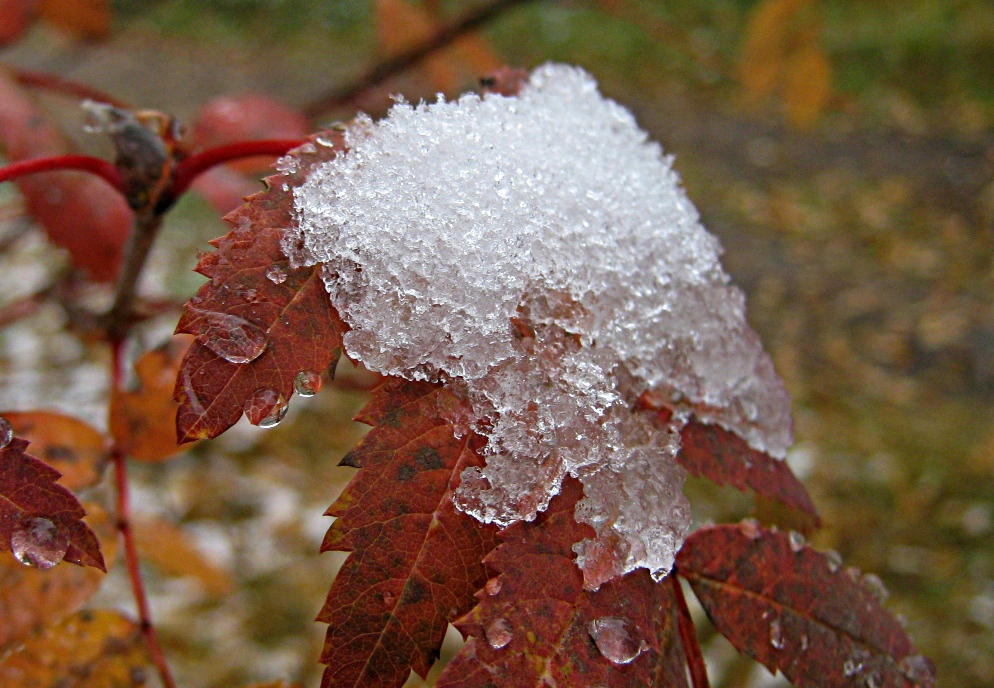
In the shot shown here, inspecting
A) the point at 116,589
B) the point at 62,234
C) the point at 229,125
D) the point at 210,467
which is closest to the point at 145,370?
the point at 62,234

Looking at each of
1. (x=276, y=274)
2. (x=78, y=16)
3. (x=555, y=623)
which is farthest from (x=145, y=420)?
(x=78, y=16)

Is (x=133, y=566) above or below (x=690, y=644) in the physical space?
below

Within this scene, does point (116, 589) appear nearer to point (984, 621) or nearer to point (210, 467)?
point (210, 467)

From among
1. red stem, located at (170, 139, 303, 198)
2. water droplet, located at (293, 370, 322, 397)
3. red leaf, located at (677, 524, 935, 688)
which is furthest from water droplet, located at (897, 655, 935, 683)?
red stem, located at (170, 139, 303, 198)

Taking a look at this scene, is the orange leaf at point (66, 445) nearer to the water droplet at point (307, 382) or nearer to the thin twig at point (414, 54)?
the water droplet at point (307, 382)

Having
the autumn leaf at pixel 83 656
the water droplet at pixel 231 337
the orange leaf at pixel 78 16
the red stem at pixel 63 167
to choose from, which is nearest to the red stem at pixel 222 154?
the red stem at pixel 63 167

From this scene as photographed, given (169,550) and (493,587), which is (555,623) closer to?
(493,587)
